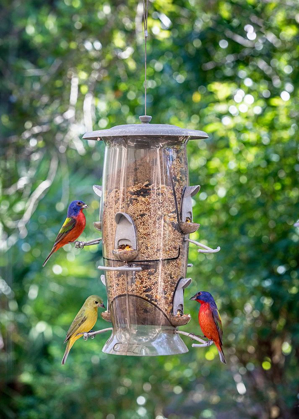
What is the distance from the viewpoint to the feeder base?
3.53m

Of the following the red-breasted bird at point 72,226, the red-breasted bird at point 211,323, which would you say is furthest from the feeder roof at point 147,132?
the red-breasted bird at point 211,323

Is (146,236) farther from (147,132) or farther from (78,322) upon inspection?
(78,322)

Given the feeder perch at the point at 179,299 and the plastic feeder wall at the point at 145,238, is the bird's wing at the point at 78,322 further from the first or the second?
the feeder perch at the point at 179,299

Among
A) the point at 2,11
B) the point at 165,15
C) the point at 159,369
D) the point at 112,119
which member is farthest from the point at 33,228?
the point at 2,11

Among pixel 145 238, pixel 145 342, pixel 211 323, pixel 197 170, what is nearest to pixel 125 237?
pixel 145 238

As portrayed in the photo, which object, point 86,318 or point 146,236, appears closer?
point 146,236

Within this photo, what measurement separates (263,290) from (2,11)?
270 inches

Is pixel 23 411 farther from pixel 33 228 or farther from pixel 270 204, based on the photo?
pixel 270 204

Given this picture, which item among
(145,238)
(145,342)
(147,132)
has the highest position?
(147,132)

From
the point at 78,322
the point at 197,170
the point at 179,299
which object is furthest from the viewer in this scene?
the point at 197,170

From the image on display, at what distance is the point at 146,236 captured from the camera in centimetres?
361

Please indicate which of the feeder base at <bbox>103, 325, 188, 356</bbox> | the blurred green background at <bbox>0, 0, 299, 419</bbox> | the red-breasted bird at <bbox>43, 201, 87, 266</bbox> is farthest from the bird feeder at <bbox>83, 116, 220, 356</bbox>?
the blurred green background at <bbox>0, 0, 299, 419</bbox>

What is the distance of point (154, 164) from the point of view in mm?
3656

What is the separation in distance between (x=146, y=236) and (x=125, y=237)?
4.5 inches
